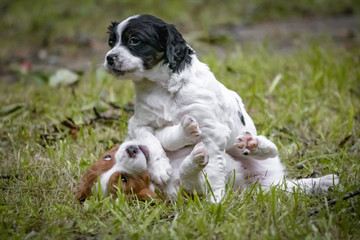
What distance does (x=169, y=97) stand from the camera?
115 inches

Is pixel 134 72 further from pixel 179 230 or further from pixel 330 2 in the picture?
pixel 330 2

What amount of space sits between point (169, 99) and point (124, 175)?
588 mm

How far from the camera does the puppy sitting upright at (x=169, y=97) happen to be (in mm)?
2787

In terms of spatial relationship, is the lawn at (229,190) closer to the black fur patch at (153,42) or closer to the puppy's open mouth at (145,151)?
the puppy's open mouth at (145,151)

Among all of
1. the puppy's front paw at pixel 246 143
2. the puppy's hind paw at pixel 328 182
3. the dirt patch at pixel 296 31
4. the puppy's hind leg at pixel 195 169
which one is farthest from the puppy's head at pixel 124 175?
the dirt patch at pixel 296 31

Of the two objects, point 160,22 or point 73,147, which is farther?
point 73,147

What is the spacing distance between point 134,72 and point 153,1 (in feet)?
28.0

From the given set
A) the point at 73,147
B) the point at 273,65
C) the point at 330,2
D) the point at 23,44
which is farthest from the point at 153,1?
the point at 73,147

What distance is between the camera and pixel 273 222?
98.0 inches

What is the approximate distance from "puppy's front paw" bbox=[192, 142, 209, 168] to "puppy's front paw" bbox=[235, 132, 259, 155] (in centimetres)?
35

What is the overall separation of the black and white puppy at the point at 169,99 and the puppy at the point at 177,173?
0.22 feet

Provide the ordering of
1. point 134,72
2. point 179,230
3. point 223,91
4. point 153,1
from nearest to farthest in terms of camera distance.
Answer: point 179,230, point 134,72, point 223,91, point 153,1

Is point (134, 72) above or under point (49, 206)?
above

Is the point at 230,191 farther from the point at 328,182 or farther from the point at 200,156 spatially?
the point at 328,182
